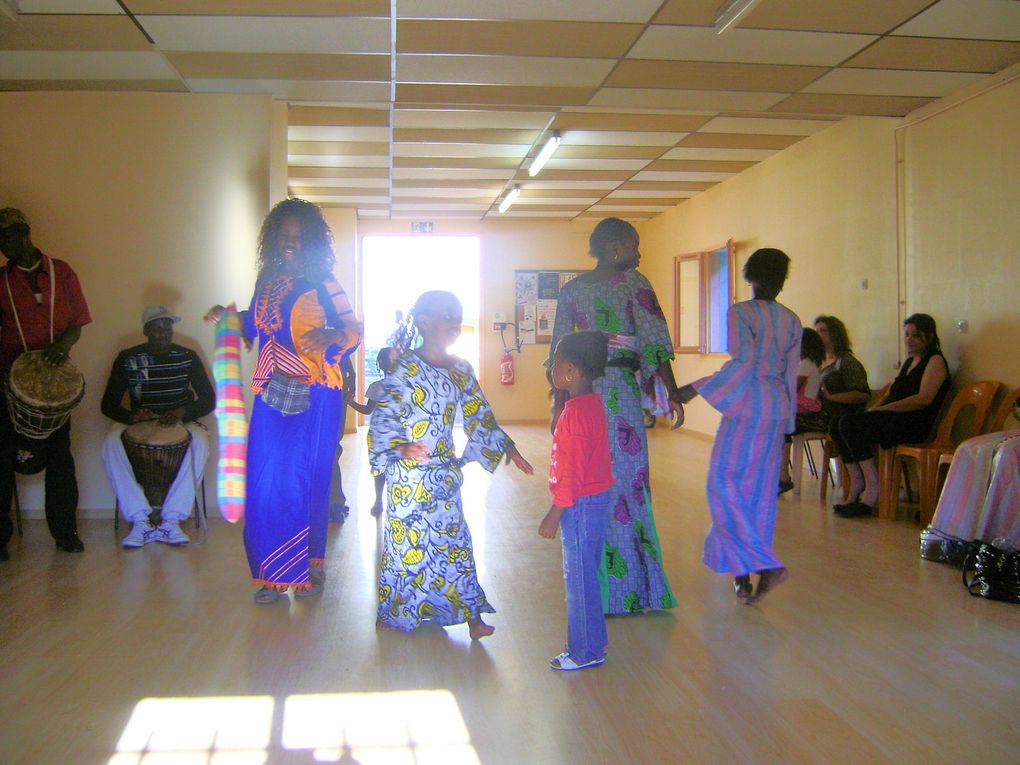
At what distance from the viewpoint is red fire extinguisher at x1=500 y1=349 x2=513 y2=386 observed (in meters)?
12.5

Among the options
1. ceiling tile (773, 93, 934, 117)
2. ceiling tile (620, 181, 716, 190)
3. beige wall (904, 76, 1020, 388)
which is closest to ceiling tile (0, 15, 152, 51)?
ceiling tile (773, 93, 934, 117)

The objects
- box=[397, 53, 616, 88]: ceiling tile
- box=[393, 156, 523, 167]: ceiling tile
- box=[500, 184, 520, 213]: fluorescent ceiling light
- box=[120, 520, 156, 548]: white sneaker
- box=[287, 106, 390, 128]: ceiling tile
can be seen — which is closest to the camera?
box=[120, 520, 156, 548]: white sneaker

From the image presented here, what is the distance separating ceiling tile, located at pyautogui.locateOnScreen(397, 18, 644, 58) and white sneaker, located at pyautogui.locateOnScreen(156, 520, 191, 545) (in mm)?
2968

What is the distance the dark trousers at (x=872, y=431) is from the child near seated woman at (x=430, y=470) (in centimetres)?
337

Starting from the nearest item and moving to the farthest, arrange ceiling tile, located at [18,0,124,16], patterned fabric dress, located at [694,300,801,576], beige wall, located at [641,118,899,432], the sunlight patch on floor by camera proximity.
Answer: the sunlight patch on floor
patterned fabric dress, located at [694,300,801,576]
ceiling tile, located at [18,0,124,16]
beige wall, located at [641,118,899,432]

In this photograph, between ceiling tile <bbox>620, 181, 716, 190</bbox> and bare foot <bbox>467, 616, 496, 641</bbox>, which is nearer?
bare foot <bbox>467, 616, 496, 641</bbox>

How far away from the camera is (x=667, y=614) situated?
3.47m

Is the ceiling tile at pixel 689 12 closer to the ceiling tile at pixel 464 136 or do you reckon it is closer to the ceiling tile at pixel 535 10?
the ceiling tile at pixel 535 10

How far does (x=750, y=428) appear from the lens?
355 cm

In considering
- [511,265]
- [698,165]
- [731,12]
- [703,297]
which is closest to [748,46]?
[731,12]

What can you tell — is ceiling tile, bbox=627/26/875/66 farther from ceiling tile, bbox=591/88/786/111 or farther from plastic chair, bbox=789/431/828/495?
plastic chair, bbox=789/431/828/495

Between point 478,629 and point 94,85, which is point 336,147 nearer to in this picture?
point 94,85

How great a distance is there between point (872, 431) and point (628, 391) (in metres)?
2.87

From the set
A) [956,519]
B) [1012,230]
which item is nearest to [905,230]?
[1012,230]
